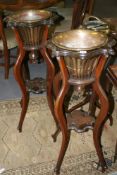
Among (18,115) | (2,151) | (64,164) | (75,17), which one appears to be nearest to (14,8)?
(75,17)

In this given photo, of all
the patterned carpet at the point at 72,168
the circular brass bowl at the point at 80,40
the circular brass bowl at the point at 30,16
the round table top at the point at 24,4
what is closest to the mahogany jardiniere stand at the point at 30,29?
the circular brass bowl at the point at 30,16

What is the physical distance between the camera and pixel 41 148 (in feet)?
6.36

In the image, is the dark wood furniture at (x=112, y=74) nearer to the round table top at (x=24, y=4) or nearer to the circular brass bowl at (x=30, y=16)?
the circular brass bowl at (x=30, y=16)

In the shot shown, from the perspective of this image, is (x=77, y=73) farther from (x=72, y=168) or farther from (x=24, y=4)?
(x=24, y=4)

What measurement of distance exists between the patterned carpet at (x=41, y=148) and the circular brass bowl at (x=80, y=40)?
0.91 meters

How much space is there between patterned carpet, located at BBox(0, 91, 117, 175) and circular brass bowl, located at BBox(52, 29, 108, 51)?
913mm

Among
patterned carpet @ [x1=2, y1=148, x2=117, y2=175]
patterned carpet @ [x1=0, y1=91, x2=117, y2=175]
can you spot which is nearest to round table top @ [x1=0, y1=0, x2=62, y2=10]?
patterned carpet @ [x1=0, y1=91, x2=117, y2=175]

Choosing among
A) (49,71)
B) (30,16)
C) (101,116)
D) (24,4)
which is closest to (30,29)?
(30,16)

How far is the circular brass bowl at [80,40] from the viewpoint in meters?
1.28

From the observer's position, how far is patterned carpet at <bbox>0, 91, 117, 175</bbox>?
5.85 feet

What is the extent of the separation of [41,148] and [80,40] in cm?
95

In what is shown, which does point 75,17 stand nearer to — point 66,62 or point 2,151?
point 66,62

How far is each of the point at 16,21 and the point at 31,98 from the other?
1.05m

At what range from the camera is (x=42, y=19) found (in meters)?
1.61
